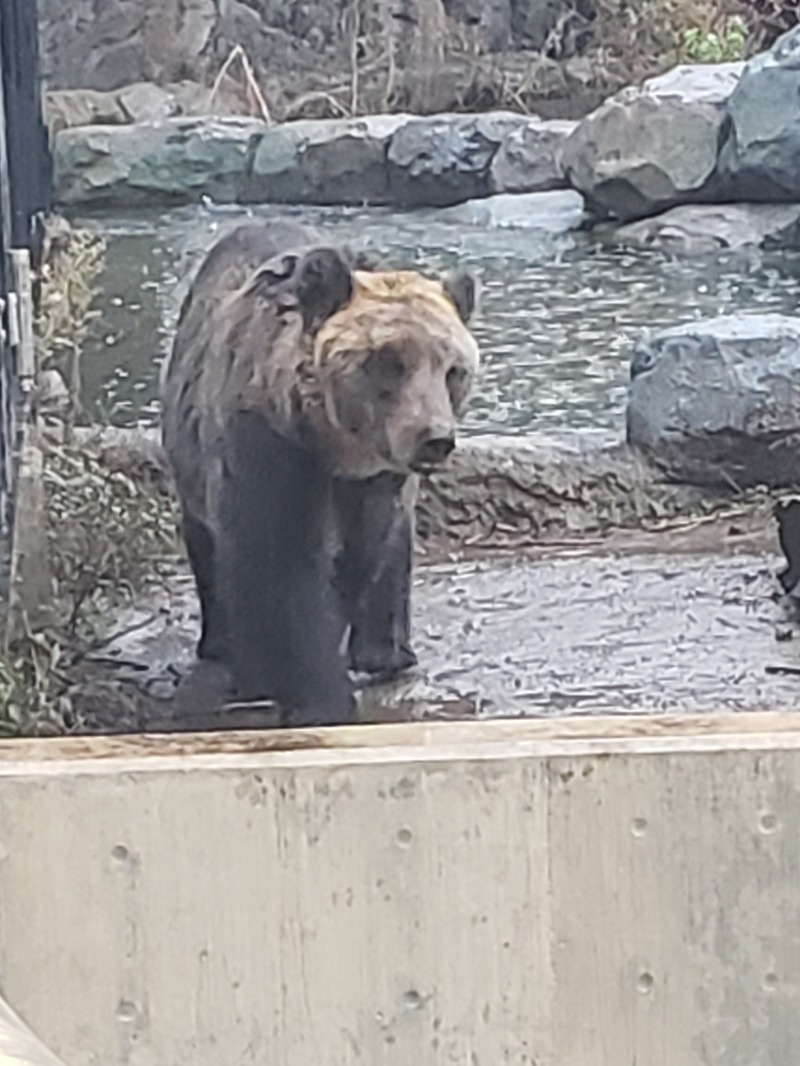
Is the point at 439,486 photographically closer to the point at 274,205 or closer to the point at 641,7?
the point at 274,205

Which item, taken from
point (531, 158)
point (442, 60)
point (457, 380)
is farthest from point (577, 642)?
point (442, 60)

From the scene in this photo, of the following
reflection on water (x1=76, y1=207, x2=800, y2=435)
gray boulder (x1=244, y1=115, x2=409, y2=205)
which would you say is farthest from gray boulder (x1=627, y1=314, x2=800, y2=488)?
gray boulder (x1=244, y1=115, x2=409, y2=205)

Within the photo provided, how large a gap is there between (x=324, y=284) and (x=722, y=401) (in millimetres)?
503

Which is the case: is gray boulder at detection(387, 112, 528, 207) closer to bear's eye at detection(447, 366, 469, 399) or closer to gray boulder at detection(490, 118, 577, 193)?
gray boulder at detection(490, 118, 577, 193)

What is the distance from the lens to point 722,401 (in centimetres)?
219

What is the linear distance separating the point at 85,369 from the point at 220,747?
47 cm

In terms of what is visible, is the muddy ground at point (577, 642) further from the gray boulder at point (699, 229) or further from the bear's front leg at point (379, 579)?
the gray boulder at point (699, 229)

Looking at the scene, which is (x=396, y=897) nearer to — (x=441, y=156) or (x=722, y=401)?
(x=722, y=401)

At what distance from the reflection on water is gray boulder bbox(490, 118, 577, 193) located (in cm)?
6

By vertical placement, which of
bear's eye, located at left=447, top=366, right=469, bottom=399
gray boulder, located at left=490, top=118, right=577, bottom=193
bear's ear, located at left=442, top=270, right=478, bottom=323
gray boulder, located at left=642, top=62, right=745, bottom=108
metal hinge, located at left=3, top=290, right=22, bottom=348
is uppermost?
gray boulder, located at left=642, top=62, right=745, bottom=108

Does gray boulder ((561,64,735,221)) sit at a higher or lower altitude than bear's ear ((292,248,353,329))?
higher

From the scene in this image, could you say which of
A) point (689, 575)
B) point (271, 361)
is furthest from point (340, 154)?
point (689, 575)

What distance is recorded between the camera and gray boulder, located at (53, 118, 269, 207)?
2.11 metres

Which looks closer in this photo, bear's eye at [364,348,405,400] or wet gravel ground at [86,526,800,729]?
bear's eye at [364,348,405,400]
